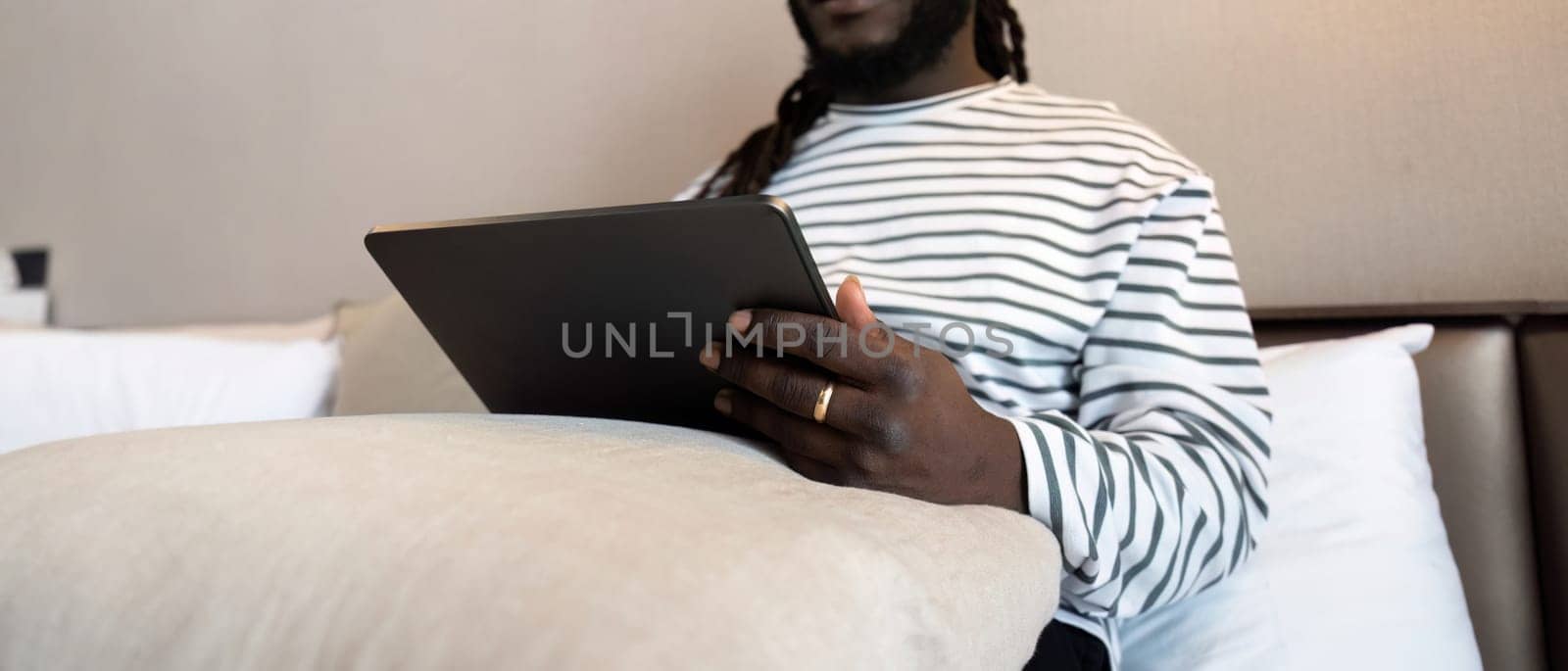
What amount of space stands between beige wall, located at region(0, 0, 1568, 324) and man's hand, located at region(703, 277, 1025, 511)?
2.12ft

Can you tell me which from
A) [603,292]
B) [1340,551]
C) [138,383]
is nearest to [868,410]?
[603,292]

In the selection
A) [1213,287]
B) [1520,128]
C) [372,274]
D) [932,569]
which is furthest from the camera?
[372,274]

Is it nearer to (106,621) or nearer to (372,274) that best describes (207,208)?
(372,274)

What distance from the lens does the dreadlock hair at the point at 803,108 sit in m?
1.03

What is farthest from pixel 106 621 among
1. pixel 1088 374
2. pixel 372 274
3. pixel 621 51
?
pixel 372 274

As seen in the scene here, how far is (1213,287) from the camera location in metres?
0.73

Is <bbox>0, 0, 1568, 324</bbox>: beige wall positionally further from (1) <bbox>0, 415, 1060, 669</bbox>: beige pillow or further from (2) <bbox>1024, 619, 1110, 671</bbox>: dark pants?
(1) <bbox>0, 415, 1060, 669</bbox>: beige pillow

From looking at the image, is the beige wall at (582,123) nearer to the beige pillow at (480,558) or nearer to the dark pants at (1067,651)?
the dark pants at (1067,651)

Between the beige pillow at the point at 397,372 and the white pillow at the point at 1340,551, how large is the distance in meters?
0.74

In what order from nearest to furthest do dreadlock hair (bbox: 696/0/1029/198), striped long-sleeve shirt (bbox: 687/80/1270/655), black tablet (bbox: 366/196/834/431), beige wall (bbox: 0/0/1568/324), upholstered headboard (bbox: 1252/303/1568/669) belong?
black tablet (bbox: 366/196/834/431) → striped long-sleeve shirt (bbox: 687/80/1270/655) → upholstered headboard (bbox: 1252/303/1568/669) → beige wall (bbox: 0/0/1568/324) → dreadlock hair (bbox: 696/0/1029/198)

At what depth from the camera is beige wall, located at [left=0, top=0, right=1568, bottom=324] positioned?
930 mm

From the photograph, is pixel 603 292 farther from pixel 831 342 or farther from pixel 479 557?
pixel 479 557

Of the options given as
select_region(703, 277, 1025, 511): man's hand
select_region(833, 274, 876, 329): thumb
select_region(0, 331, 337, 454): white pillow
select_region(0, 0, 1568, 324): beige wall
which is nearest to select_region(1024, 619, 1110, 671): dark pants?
select_region(703, 277, 1025, 511): man's hand

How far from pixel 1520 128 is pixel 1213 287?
1.39 ft
